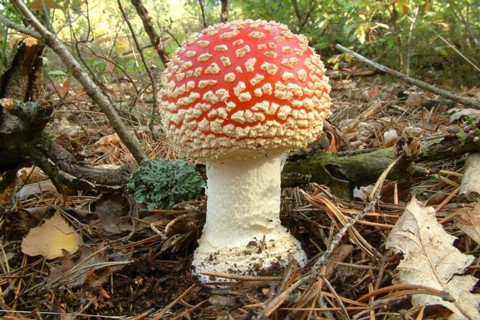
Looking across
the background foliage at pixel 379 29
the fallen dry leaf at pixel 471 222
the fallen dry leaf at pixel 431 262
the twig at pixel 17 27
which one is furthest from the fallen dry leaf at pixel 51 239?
the background foliage at pixel 379 29

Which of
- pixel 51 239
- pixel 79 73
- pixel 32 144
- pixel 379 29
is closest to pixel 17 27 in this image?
pixel 79 73

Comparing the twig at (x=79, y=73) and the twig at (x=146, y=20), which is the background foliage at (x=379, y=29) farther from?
the twig at (x=79, y=73)

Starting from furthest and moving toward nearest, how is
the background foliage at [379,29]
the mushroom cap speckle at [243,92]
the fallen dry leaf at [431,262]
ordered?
the background foliage at [379,29] → the mushroom cap speckle at [243,92] → the fallen dry leaf at [431,262]

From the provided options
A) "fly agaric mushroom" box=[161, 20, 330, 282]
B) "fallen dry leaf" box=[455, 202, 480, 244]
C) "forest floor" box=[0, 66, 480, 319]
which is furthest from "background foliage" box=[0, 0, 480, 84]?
"fallen dry leaf" box=[455, 202, 480, 244]

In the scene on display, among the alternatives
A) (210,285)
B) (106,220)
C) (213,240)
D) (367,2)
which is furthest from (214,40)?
(367,2)

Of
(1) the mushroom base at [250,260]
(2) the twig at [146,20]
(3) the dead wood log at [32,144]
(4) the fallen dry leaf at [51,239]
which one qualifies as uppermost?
(2) the twig at [146,20]

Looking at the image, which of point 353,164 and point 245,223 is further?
point 353,164

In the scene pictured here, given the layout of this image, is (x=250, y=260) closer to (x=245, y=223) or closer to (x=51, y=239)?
(x=245, y=223)
